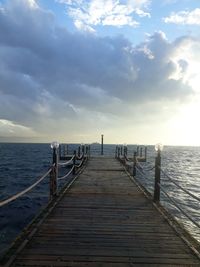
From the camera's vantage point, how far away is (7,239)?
13031 millimetres

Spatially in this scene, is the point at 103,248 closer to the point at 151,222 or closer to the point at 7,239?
the point at 151,222

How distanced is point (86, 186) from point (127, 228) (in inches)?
267

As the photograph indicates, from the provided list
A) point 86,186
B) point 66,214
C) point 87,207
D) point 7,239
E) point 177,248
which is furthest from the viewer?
point 86,186

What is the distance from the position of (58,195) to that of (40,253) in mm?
6035

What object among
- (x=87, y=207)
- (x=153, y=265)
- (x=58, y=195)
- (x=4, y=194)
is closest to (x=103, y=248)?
(x=153, y=265)

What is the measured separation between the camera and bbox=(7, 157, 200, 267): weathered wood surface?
19.3ft

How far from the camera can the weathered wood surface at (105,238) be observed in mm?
5895

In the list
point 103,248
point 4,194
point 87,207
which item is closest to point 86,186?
point 87,207

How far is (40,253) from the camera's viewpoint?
6.13 m

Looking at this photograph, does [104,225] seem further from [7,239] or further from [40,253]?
[7,239]

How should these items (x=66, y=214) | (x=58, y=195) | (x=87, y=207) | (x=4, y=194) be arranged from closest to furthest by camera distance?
1. (x=66, y=214)
2. (x=87, y=207)
3. (x=58, y=195)
4. (x=4, y=194)

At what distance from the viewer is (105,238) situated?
23.4 feet

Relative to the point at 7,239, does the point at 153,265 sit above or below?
above

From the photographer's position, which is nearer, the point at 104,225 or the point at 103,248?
the point at 103,248
